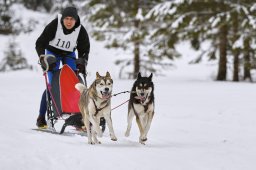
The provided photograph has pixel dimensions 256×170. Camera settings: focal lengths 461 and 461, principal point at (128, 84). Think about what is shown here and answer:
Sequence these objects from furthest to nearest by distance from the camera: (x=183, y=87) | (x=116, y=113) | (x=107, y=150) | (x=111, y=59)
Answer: (x=111, y=59) → (x=183, y=87) → (x=116, y=113) → (x=107, y=150)

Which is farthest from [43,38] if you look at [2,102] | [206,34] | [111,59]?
[111,59]

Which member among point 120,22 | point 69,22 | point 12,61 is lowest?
point 12,61

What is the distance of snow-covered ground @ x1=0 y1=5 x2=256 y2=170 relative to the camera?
15.8ft

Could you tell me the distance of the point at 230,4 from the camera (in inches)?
664

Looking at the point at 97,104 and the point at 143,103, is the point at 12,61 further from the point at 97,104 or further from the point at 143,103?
the point at 97,104

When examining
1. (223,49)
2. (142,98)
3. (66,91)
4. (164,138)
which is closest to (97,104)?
(142,98)

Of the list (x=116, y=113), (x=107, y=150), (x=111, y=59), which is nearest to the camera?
(x=107, y=150)

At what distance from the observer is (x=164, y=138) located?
7734mm

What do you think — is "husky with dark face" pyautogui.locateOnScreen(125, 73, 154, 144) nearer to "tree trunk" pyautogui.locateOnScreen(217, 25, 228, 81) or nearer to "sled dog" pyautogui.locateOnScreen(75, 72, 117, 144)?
"sled dog" pyautogui.locateOnScreen(75, 72, 117, 144)

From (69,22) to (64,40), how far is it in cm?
35

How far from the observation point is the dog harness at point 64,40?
688 cm

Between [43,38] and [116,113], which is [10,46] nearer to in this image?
[116,113]

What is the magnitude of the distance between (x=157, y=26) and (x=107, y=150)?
1438 centimetres

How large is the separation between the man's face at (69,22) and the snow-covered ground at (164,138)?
64.0 inches
